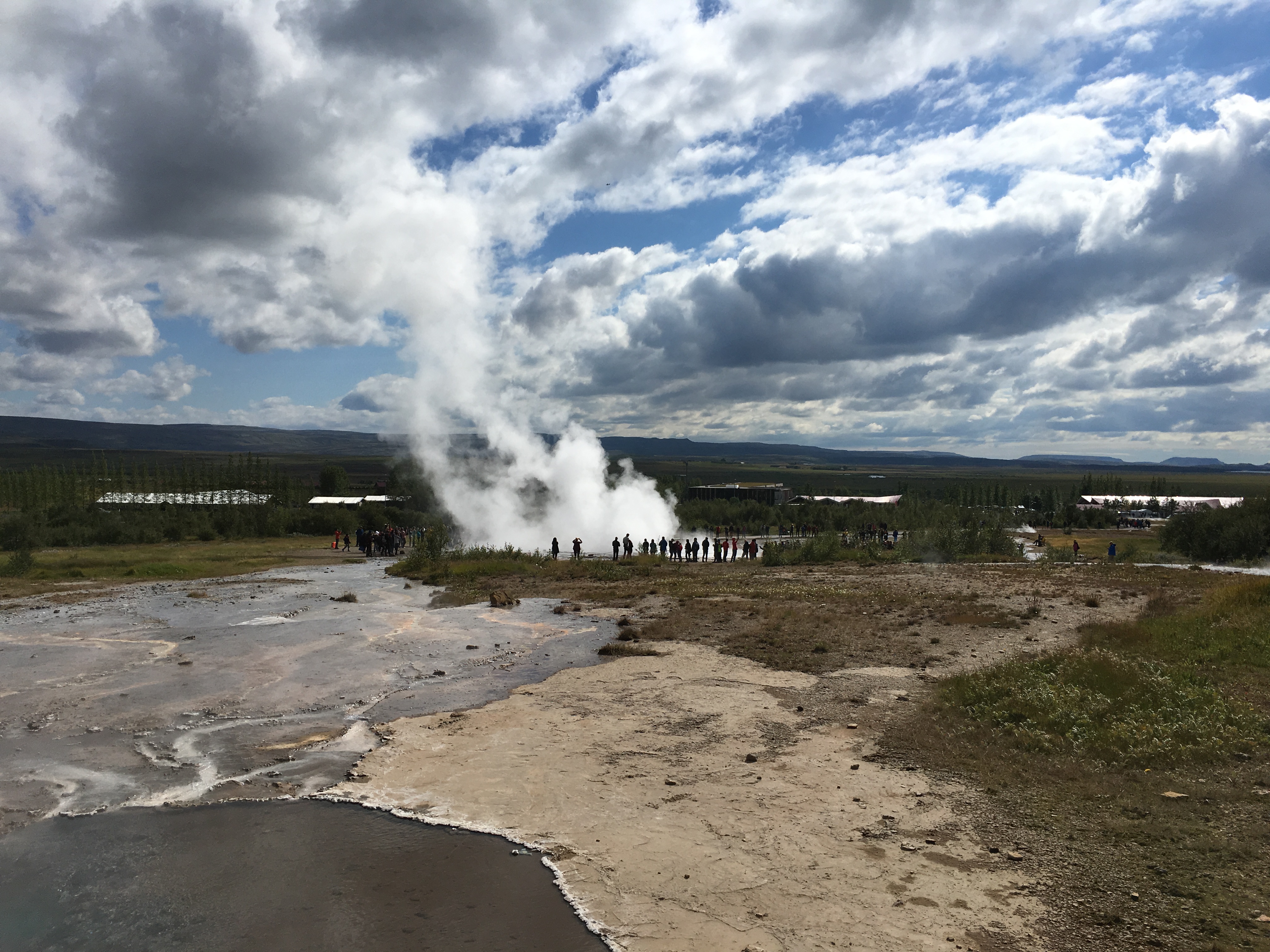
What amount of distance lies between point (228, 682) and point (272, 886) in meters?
11.0

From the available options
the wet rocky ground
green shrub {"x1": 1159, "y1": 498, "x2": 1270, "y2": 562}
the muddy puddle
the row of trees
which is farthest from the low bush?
the row of trees

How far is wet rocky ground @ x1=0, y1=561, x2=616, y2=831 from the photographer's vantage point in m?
12.1

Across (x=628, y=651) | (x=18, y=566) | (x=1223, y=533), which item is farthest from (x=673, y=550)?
(x=18, y=566)

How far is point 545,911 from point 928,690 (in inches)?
416

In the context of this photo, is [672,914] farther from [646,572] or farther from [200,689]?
[646,572]

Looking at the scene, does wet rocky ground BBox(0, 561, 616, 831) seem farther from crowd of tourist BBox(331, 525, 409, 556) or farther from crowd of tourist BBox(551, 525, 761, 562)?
crowd of tourist BBox(331, 525, 409, 556)

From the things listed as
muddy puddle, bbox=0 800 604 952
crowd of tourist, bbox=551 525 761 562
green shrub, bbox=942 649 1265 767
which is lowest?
crowd of tourist, bbox=551 525 761 562

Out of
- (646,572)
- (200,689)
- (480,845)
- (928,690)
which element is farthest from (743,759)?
(646,572)

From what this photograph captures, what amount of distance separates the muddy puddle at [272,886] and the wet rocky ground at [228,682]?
1.05m

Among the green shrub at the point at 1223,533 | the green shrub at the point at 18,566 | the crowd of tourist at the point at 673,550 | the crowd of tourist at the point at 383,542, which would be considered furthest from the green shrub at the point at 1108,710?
the crowd of tourist at the point at 383,542

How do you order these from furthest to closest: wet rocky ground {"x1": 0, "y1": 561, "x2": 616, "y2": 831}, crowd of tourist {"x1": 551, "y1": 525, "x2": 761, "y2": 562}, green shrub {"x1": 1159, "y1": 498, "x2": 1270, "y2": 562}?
crowd of tourist {"x1": 551, "y1": 525, "x2": 761, "y2": 562} → green shrub {"x1": 1159, "y1": 498, "x2": 1270, "y2": 562} → wet rocky ground {"x1": 0, "y1": 561, "x2": 616, "y2": 831}

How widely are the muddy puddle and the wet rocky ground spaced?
1.05 m

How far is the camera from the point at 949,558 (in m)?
50.9

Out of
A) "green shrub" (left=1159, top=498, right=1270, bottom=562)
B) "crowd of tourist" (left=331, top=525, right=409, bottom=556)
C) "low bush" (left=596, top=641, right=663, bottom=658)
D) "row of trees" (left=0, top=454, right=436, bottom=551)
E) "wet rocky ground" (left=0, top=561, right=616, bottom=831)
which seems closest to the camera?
"wet rocky ground" (left=0, top=561, right=616, bottom=831)
